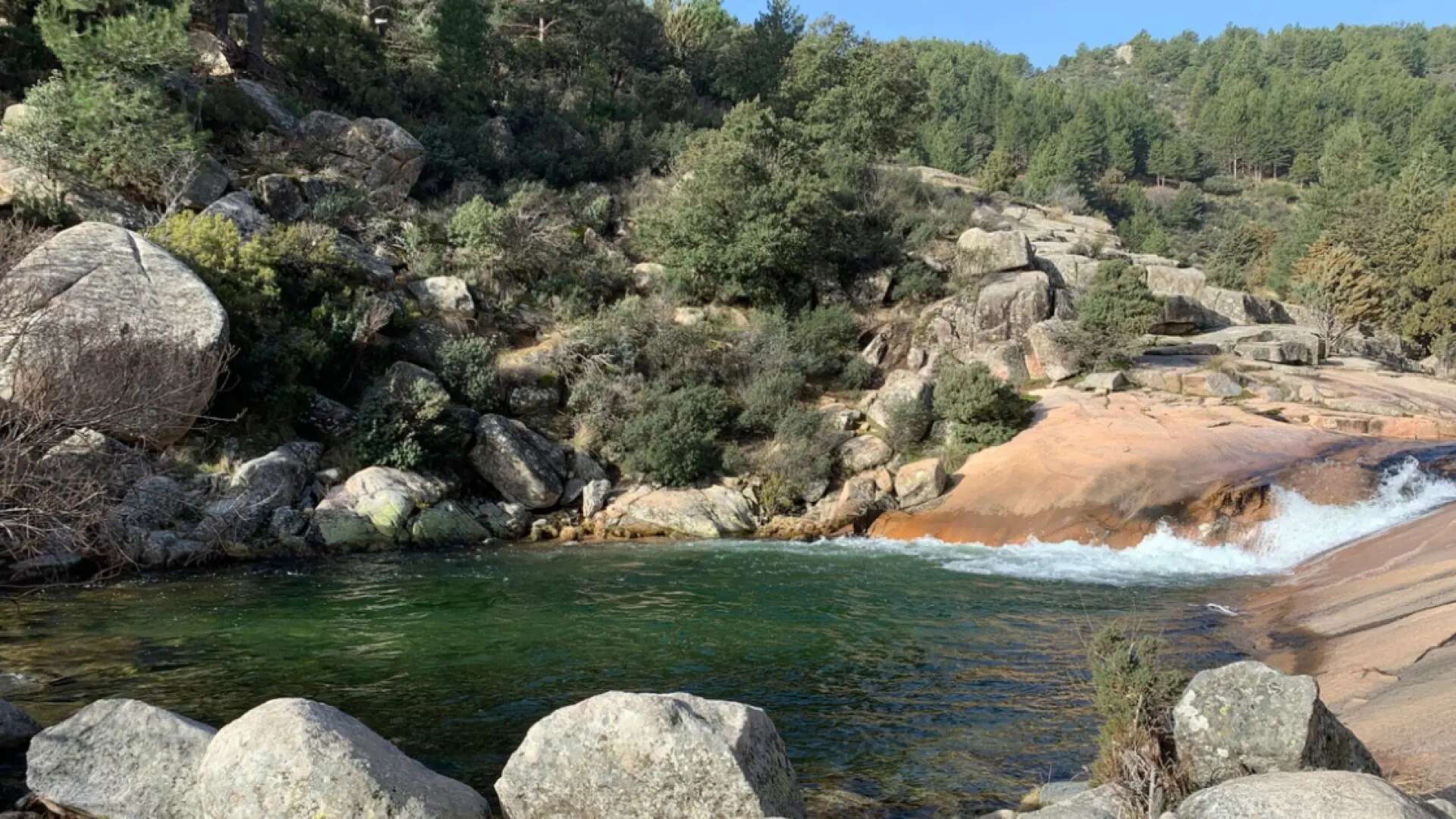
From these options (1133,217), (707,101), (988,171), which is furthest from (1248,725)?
(1133,217)

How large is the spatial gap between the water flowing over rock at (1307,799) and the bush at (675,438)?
1815cm

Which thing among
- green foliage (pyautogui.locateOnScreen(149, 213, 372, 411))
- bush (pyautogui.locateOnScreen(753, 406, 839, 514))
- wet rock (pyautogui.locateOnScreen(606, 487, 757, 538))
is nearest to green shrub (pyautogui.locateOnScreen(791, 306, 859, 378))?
bush (pyautogui.locateOnScreen(753, 406, 839, 514))

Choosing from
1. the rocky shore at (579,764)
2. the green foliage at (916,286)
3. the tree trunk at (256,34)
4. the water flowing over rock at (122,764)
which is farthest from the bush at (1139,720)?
the tree trunk at (256,34)

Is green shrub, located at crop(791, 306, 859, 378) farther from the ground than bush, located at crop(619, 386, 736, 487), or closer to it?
farther from the ground

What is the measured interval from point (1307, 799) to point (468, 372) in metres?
A: 21.5

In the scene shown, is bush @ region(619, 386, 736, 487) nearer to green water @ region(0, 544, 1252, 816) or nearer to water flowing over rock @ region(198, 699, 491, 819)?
green water @ region(0, 544, 1252, 816)

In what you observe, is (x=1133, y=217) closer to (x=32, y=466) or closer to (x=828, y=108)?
(x=828, y=108)

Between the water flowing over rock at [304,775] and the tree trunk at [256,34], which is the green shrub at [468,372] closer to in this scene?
the tree trunk at [256,34]

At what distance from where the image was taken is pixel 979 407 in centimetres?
2406

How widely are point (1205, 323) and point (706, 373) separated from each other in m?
20.9

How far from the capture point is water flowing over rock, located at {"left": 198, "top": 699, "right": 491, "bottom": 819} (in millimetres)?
5492

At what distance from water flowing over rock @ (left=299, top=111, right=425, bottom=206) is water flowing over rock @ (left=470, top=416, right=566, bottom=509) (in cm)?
1250

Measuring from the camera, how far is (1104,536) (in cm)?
1883

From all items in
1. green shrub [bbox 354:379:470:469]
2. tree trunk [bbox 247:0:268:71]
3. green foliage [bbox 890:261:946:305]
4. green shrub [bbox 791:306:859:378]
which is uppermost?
tree trunk [bbox 247:0:268:71]
